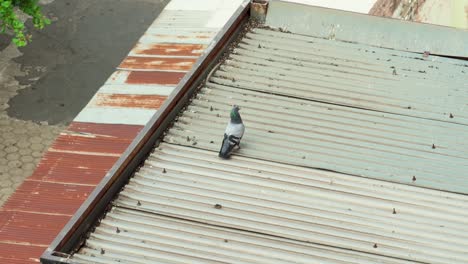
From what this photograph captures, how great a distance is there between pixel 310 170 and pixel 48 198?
5162mm

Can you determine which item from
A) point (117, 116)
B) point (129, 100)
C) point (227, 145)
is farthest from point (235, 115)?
point (129, 100)

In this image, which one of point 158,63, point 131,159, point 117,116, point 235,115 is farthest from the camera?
point 158,63

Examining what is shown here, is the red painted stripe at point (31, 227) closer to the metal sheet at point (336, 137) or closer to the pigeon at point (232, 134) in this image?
the metal sheet at point (336, 137)

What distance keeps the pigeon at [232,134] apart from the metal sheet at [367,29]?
3261 mm

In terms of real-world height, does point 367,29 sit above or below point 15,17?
below

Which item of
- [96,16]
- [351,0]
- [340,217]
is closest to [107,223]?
[340,217]

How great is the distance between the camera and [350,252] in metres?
6.92

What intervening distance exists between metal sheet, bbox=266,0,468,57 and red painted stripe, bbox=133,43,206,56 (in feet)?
12.4

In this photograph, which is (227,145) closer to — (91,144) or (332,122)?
(332,122)

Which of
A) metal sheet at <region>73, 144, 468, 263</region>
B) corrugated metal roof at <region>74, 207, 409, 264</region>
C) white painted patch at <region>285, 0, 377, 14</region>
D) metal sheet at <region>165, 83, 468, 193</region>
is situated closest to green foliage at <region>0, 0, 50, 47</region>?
metal sheet at <region>165, 83, 468, 193</region>

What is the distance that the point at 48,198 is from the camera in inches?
444

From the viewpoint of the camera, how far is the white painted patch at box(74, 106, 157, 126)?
1274 centimetres

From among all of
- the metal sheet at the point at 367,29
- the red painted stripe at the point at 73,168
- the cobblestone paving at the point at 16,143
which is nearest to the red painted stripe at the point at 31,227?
the red painted stripe at the point at 73,168

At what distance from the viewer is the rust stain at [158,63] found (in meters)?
14.1
